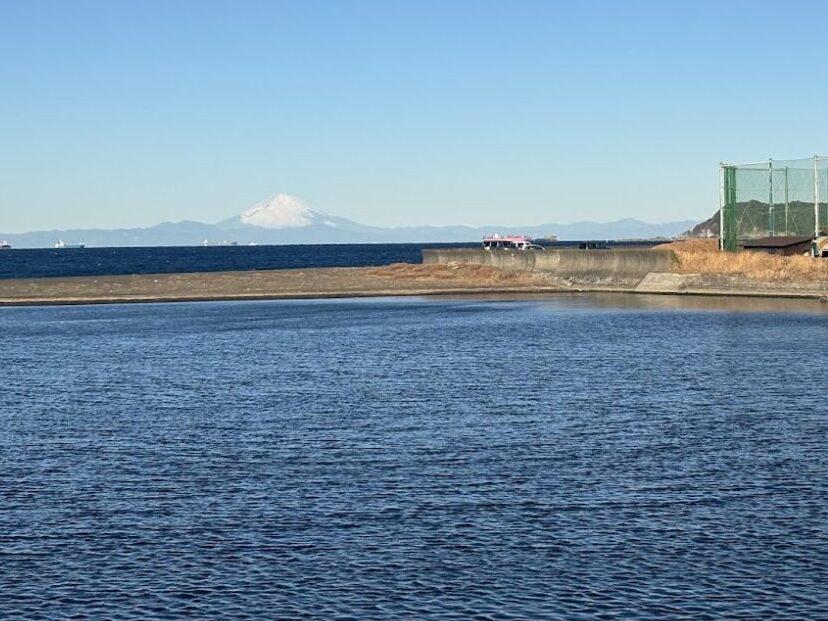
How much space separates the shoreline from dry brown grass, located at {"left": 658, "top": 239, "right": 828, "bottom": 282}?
1.44 m

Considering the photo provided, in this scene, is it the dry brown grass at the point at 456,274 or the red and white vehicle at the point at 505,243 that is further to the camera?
the red and white vehicle at the point at 505,243

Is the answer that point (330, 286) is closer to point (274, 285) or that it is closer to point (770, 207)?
point (274, 285)

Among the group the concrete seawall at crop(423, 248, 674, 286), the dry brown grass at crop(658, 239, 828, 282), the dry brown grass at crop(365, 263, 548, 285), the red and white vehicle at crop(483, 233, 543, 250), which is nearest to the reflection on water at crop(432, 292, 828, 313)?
the dry brown grass at crop(658, 239, 828, 282)

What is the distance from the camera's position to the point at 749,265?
383ft

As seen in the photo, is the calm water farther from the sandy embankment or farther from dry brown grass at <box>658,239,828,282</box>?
the sandy embankment

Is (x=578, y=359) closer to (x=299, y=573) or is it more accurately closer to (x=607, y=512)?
(x=607, y=512)

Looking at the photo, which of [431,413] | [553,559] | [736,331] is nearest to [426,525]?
[553,559]

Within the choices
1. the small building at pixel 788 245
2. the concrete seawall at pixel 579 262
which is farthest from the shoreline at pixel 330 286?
the small building at pixel 788 245

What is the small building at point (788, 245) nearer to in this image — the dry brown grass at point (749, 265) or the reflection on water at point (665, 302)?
the dry brown grass at point (749, 265)

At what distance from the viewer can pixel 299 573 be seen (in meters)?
24.0

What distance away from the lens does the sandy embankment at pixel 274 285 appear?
422ft

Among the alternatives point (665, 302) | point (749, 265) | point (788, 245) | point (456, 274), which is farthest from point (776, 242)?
point (456, 274)

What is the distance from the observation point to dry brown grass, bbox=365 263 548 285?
13612cm

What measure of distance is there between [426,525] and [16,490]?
1070 cm
